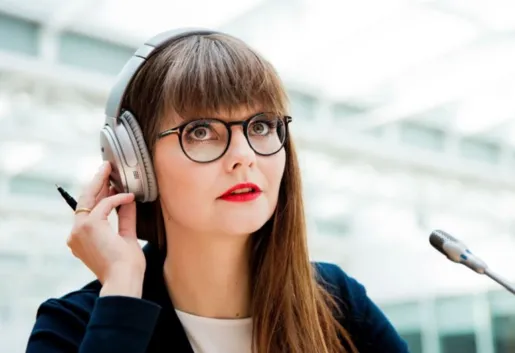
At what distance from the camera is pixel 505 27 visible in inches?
241

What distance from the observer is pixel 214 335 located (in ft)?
4.85

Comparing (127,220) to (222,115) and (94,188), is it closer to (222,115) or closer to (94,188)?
(94,188)

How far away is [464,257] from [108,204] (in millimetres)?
654

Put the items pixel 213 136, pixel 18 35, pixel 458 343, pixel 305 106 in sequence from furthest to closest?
pixel 458 343
pixel 305 106
pixel 18 35
pixel 213 136

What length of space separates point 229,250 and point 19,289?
1570 centimetres

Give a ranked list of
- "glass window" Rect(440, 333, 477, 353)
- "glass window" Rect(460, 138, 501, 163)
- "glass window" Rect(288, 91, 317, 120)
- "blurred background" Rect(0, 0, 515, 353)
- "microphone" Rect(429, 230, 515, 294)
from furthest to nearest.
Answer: "glass window" Rect(440, 333, 477, 353), "glass window" Rect(460, 138, 501, 163), "glass window" Rect(288, 91, 317, 120), "blurred background" Rect(0, 0, 515, 353), "microphone" Rect(429, 230, 515, 294)

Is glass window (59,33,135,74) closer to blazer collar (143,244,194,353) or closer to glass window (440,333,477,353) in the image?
blazer collar (143,244,194,353)

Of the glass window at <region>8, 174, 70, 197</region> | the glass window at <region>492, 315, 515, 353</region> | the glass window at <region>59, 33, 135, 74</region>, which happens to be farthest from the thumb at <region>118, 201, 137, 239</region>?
the glass window at <region>8, 174, 70, 197</region>

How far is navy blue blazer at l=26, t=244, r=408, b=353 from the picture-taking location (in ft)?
4.03

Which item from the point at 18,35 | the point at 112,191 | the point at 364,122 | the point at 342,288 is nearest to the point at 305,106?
the point at 364,122

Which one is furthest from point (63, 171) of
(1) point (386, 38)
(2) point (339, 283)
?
(2) point (339, 283)

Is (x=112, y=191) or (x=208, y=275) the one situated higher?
(x=112, y=191)

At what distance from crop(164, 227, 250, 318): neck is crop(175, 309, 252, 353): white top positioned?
0.06 ft

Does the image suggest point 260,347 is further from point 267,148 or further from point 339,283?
point 267,148
